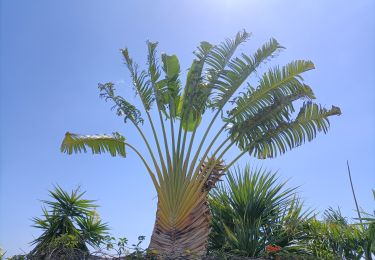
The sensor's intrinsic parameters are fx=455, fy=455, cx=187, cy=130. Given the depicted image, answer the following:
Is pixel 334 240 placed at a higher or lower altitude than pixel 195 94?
lower

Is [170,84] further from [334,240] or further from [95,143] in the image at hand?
[334,240]

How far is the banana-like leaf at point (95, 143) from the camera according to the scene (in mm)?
11039

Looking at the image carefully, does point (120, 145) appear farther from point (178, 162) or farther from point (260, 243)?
point (260, 243)

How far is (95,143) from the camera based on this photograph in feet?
36.7

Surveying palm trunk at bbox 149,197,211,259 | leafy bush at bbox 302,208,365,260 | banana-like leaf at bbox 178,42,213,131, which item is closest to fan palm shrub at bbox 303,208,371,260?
leafy bush at bbox 302,208,365,260

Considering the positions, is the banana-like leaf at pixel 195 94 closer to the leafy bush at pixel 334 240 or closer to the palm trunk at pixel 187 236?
the palm trunk at pixel 187 236

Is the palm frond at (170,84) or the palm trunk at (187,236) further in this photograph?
the palm frond at (170,84)

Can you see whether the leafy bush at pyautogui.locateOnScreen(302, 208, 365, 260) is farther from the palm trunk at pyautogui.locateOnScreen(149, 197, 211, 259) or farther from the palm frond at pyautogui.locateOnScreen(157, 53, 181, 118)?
the palm frond at pyautogui.locateOnScreen(157, 53, 181, 118)

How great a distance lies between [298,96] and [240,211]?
9.92 feet

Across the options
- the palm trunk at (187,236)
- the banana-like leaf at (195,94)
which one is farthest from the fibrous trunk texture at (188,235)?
the banana-like leaf at (195,94)

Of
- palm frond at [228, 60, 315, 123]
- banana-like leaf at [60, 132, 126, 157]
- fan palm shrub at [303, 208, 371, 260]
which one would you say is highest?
palm frond at [228, 60, 315, 123]

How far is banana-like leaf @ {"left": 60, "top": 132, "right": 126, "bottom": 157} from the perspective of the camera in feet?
36.2

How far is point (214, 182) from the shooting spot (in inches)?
416

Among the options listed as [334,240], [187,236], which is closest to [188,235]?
[187,236]
